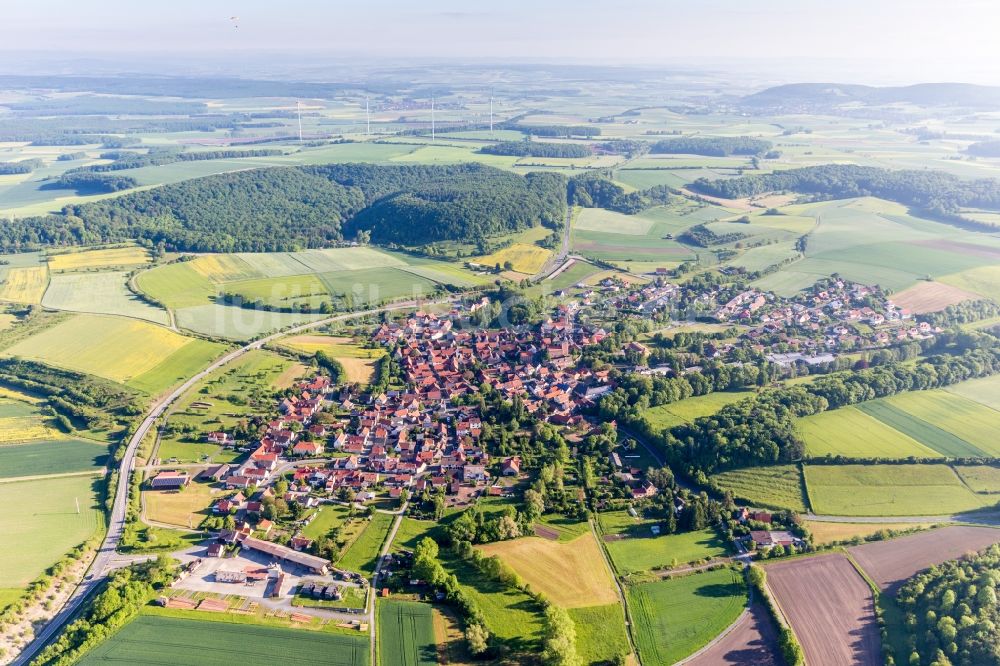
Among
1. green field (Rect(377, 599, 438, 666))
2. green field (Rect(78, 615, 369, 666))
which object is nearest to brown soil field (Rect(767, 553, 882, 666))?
green field (Rect(377, 599, 438, 666))

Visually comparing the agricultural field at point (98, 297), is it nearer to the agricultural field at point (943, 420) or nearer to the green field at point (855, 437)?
the green field at point (855, 437)

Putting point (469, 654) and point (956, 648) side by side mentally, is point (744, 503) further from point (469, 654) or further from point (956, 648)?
point (469, 654)

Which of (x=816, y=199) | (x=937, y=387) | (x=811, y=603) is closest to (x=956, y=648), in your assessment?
(x=811, y=603)

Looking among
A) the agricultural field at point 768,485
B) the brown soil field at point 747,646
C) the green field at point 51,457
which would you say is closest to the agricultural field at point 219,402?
the green field at point 51,457

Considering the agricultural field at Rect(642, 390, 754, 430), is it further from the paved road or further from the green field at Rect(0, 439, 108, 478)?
the green field at Rect(0, 439, 108, 478)

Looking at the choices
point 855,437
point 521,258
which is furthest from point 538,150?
point 855,437
